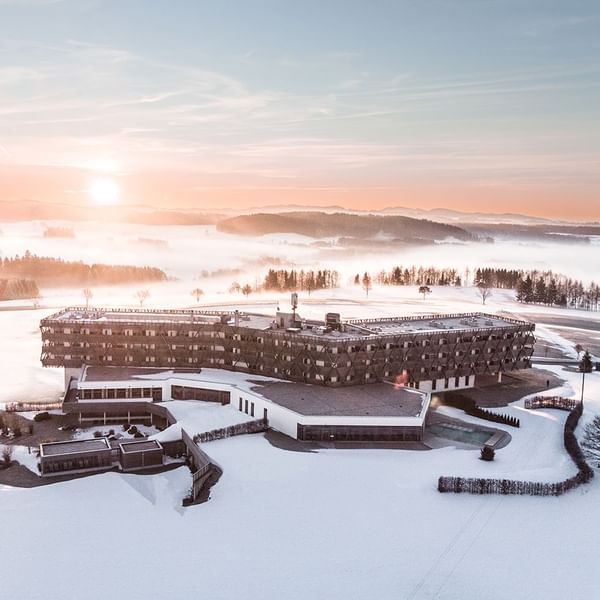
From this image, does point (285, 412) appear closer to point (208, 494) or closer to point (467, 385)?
point (208, 494)

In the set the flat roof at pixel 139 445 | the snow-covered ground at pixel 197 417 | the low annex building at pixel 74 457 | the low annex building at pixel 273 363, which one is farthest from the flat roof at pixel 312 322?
the low annex building at pixel 74 457

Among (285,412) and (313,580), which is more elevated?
(285,412)

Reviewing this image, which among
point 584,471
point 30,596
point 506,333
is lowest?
point 30,596

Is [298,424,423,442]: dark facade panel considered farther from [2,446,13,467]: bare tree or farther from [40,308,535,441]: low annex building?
[2,446,13,467]: bare tree

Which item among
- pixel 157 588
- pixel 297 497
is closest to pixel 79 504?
pixel 157 588

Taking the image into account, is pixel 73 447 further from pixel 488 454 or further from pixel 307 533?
pixel 488 454

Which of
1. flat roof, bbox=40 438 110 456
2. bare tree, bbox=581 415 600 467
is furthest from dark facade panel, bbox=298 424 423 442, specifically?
flat roof, bbox=40 438 110 456

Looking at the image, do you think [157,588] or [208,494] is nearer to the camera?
[157,588]

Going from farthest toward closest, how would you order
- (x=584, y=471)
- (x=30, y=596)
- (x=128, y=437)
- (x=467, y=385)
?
(x=467, y=385) → (x=128, y=437) → (x=584, y=471) → (x=30, y=596)
